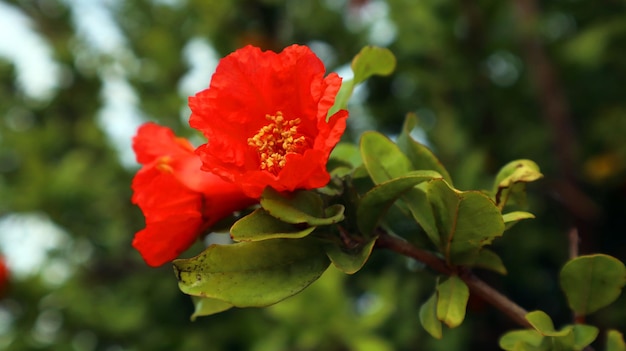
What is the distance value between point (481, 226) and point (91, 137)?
8.50 feet

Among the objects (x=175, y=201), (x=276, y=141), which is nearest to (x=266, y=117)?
(x=276, y=141)

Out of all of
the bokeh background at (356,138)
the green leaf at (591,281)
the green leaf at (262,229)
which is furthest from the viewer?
the bokeh background at (356,138)

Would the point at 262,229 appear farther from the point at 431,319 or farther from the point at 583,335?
the point at 583,335

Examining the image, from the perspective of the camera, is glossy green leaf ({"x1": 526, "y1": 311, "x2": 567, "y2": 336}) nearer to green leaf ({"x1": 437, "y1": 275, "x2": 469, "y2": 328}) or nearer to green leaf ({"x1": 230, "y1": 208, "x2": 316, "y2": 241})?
green leaf ({"x1": 437, "y1": 275, "x2": 469, "y2": 328})

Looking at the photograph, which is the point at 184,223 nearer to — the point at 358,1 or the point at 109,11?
the point at 358,1

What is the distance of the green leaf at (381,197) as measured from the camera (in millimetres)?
751

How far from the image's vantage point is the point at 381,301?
6.45ft

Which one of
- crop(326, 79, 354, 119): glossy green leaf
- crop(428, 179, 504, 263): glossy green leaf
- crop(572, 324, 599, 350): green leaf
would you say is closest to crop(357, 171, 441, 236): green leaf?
crop(428, 179, 504, 263): glossy green leaf

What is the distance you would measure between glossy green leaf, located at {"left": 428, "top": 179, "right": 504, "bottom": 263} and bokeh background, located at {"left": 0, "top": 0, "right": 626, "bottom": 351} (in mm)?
922

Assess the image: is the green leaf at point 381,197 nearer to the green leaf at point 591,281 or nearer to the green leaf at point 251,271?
the green leaf at point 251,271

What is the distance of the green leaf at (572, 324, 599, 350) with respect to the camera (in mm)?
792

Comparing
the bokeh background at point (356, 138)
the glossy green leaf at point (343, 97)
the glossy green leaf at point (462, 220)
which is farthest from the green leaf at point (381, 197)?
the bokeh background at point (356, 138)

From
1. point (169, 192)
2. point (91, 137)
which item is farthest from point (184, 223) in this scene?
point (91, 137)

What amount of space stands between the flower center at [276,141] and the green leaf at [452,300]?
24 centimetres
